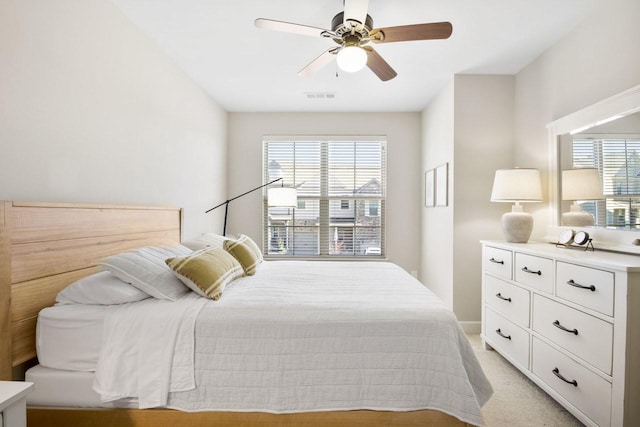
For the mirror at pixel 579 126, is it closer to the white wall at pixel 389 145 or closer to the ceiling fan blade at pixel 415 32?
the ceiling fan blade at pixel 415 32

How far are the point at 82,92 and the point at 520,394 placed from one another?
11.2ft

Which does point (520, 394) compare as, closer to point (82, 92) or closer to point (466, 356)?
point (466, 356)

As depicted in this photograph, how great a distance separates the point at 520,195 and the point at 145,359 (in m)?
2.91

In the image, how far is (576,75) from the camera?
8.20ft

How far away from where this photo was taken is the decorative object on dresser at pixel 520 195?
272cm

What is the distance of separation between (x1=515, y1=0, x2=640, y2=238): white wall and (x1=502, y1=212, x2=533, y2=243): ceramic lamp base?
0.36 meters

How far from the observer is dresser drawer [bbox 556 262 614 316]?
1.60 metres

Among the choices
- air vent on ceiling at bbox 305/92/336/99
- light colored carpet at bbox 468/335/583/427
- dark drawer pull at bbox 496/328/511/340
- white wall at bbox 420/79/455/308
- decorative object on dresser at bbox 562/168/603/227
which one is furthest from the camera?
air vent on ceiling at bbox 305/92/336/99

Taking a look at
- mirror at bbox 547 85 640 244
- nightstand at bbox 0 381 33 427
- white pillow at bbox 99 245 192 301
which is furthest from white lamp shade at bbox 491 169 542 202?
nightstand at bbox 0 381 33 427

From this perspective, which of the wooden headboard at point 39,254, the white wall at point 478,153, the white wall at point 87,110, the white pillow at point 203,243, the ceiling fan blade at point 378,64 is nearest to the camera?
the wooden headboard at point 39,254

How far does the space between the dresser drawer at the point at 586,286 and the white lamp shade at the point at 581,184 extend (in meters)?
0.74

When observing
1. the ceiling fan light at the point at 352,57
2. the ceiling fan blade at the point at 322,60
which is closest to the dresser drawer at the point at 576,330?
the ceiling fan light at the point at 352,57

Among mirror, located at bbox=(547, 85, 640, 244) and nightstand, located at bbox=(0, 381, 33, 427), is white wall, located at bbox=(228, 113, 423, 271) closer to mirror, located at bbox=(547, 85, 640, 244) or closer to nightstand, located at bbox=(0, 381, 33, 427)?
mirror, located at bbox=(547, 85, 640, 244)

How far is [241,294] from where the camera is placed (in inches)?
74.4
